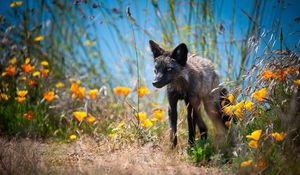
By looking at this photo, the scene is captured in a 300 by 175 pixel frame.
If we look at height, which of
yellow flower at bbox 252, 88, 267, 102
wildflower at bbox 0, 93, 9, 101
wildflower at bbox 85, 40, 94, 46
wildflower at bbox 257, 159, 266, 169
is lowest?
wildflower at bbox 257, 159, 266, 169

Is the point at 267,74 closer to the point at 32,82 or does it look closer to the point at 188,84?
the point at 188,84

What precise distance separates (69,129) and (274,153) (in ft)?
11.9

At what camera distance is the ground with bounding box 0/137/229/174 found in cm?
445

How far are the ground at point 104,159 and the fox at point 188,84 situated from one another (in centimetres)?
53

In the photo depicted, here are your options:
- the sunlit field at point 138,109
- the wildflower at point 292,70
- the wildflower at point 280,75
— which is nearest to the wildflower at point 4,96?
the sunlit field at point 138,109

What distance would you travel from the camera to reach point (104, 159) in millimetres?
5023

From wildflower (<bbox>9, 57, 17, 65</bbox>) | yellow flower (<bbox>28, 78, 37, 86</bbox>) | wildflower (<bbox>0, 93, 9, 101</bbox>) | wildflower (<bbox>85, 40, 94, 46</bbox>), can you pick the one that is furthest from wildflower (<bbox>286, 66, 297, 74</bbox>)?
wildflower (<bbox>85, 40, 94, 46</bbox>)

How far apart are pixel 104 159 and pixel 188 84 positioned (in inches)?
63.6

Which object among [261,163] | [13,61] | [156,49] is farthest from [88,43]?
[261,163]

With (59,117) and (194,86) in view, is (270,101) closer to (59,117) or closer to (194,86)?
(194,86)

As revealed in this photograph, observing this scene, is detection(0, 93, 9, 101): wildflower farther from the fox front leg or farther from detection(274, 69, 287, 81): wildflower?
detection(274, 69, 287, 81): wildflower

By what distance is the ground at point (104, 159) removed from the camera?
14.6 feet

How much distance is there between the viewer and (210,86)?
6.05m

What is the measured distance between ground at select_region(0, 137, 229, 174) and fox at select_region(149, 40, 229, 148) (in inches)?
20.9
